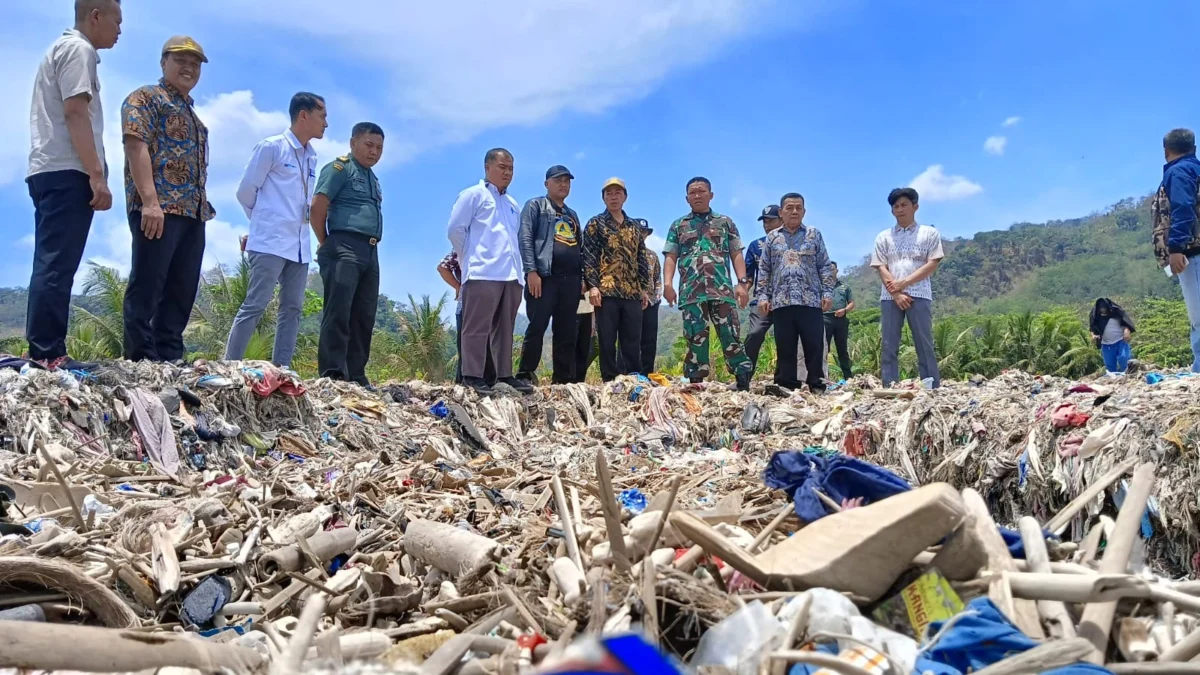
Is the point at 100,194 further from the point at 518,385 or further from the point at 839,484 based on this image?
the point at 839,484

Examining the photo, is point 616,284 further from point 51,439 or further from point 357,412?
point 51,439

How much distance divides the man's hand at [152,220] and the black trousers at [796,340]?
4899mm

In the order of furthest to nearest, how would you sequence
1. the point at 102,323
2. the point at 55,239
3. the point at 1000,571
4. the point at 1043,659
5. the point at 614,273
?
the point at 102,323 < the point at 614,273 < the point at 55,239 < the point at 1000,571 < the point at 1043,659

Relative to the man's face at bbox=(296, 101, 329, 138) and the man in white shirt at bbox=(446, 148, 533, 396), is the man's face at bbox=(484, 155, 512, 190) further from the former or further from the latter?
the man's face at bbox=(296, 101, 329, 138)

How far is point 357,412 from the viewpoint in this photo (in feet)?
17.1

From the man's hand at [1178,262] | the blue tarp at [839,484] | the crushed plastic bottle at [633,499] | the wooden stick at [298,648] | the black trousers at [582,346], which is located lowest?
the crushed plastic bottle at [633,499]

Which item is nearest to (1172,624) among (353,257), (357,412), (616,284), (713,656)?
(713,656)

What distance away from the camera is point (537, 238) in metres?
6.57

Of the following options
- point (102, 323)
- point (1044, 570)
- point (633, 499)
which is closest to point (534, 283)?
point (633, 499)

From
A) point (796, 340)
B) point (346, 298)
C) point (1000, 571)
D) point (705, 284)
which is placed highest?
point (705, 284)

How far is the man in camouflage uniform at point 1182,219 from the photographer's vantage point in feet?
17.0

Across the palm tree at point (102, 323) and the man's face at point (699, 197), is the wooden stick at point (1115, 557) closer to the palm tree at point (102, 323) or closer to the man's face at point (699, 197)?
the man's face at point (699, 197)

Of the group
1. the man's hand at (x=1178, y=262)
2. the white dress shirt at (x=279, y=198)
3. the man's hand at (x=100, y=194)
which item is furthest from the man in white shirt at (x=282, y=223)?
the man's hand at (x=1178, y=262)

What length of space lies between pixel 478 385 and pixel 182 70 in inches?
117
